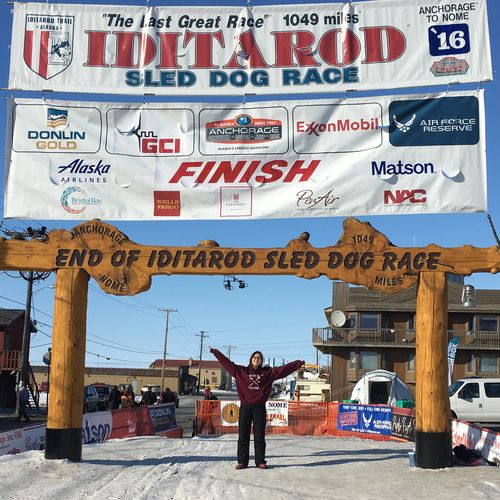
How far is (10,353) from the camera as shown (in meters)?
39.7

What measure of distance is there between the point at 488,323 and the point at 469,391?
66.1 ft

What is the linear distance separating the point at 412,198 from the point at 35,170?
5.32 meters

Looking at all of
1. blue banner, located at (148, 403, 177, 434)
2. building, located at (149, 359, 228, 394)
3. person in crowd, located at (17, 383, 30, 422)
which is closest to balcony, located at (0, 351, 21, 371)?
person in crowd, located at (17, 383, 30, 422)

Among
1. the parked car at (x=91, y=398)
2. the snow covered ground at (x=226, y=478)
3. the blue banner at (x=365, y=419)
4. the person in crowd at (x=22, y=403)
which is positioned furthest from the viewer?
the parked car at (x=91, y=398)

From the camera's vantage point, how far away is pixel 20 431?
1189cm

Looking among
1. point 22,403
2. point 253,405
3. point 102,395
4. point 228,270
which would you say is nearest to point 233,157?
point 228,270

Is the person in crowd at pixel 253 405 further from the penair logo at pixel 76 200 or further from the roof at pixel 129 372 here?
the roof at pixel 129 372

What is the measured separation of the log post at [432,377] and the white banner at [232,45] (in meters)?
3.11

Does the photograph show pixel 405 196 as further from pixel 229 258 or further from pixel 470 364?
pixel 470 364

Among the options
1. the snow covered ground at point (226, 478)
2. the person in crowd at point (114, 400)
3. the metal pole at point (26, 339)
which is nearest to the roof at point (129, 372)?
the metal pole at point (26, 339)

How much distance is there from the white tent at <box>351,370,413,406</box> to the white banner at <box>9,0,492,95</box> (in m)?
23.6

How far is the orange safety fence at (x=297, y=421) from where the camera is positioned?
1925cm

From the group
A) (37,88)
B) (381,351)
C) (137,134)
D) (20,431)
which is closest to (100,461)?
(20,431)

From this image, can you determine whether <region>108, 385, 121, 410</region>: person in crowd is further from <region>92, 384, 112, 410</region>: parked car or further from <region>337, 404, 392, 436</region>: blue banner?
<region>92, 384, 112, 410</region>: parked car
